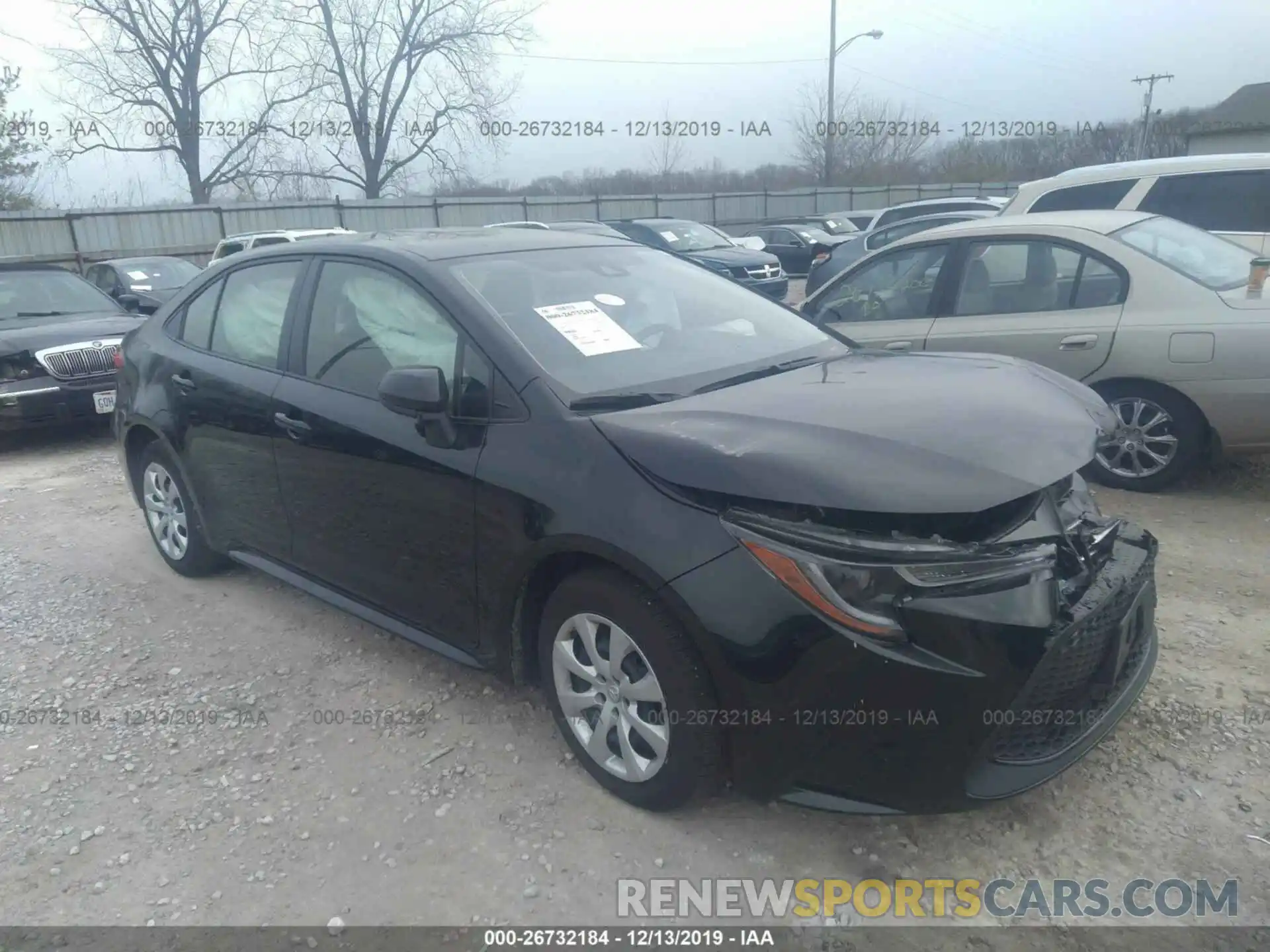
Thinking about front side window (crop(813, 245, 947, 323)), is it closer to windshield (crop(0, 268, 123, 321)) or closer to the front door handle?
the front door handle

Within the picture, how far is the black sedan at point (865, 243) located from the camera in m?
12.0

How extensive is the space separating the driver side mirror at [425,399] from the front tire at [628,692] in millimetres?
667

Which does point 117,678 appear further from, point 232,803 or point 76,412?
point 76,412

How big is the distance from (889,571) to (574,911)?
1214 millimetres

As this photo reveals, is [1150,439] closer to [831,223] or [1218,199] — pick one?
[1218,199]

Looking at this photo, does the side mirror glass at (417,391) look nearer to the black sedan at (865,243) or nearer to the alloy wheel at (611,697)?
the alloy wheel at (611,697)

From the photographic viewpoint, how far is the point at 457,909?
248 centimetres

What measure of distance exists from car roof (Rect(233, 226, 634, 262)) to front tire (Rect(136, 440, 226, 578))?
1.21 meters

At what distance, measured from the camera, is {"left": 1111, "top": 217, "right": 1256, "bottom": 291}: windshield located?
5.14 meters

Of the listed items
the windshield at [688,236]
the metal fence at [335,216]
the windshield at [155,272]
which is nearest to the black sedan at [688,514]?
the metal fence at [335,216]

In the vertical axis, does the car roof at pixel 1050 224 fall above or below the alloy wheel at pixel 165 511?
A: above

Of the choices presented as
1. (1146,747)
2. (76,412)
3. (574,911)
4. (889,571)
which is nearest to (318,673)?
(574,911)

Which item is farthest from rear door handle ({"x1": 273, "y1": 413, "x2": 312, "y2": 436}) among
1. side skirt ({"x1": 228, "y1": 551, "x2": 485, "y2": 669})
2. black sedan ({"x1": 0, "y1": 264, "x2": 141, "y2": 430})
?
black sedan ({"x1": 0, "y1": 264, "x2": 141, "y2": 430})

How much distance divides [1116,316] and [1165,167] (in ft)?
9.08
